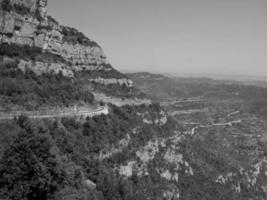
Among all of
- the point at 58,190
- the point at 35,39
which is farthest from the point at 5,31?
the point at 58,190

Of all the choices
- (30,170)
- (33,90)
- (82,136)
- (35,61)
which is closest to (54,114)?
(82,136)

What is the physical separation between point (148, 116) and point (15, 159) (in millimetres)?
41595

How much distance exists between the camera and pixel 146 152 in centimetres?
4366

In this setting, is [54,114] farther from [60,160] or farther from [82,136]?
[60,160]

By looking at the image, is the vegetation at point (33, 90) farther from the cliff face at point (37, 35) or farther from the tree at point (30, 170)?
the tree at point (30, 170)

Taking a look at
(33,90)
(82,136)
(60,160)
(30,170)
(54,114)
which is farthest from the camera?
(33,90)

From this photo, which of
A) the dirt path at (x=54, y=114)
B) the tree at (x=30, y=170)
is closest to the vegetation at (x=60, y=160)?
the tree at (x=30, y=170)

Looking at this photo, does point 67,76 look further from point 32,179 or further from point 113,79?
point 32,179

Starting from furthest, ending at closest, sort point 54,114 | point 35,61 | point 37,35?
point 37,35 < point 35,61 < point 54,114

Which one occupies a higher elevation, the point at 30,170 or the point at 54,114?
the point at 54,114

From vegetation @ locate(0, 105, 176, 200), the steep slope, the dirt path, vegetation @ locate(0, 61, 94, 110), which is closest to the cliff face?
the steep slope

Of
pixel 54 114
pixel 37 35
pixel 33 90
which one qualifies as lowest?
pixel 54 114

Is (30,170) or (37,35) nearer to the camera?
(30,170)

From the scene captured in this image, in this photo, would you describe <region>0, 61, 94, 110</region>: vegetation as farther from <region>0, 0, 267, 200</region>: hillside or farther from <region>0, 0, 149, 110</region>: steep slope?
<region>0, 0, 267, 200</region>: hillside
